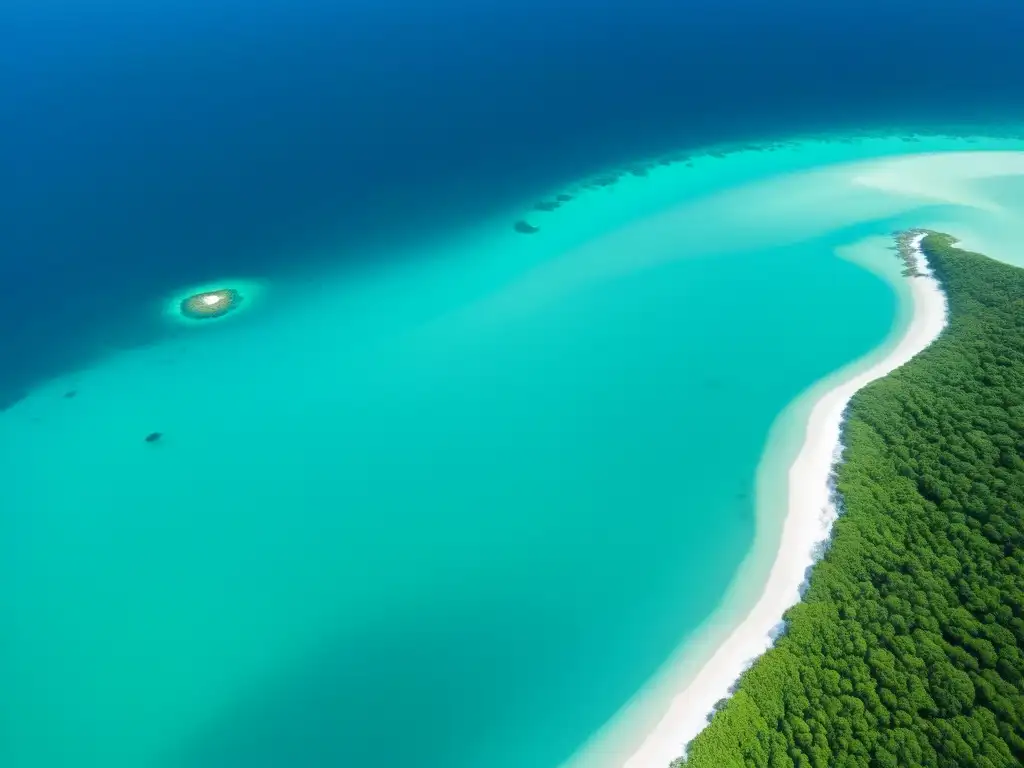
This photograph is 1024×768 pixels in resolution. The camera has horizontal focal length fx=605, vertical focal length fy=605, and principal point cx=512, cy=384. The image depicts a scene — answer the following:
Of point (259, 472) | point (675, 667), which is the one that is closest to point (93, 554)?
point (259, 472)

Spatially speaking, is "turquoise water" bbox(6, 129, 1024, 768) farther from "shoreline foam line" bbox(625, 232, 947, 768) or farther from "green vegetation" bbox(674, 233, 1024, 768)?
"green vegetation" bbox(674, 233, 1024, 768)

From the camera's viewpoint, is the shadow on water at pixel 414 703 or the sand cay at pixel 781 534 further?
the shadow on water at pixel 414 703

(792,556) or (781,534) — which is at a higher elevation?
(781,534)

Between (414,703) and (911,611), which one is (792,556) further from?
(414,703)

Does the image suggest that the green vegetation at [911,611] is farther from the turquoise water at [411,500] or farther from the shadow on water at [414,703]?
the shadow on water at [414,703]

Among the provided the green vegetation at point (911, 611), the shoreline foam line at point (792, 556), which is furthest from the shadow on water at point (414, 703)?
the green vegetation at point (911, 611)

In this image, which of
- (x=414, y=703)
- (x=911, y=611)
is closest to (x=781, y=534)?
(x=911, y=611)

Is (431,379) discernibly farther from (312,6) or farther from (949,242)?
(312,6)
